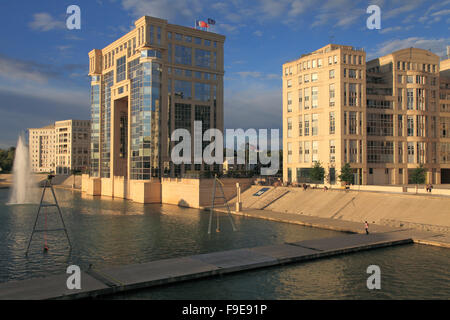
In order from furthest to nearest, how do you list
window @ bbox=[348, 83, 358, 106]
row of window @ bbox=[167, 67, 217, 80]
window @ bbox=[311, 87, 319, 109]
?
1. window @ bbox=[311, 87, 319, 109]
2. row of window @ bbox=[167, 67, 217, 80]
3. window @ bbox=[348, 83, 358, 106]

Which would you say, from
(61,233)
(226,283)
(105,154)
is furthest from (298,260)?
(105,154)

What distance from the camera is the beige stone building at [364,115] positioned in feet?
288

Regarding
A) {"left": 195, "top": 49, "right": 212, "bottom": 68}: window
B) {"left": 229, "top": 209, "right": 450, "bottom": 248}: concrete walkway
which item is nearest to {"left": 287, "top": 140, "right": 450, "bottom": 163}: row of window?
{"left": 195, "top": 49, "right": 212, "bottom": 68}: window

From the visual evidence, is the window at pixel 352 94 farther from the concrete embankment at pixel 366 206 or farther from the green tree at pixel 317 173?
the concrete embankment at pixel 366 206

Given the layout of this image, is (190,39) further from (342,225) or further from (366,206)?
(342,225)

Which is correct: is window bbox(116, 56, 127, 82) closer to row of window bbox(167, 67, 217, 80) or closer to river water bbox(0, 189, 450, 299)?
row of window bbox(167, 67, 217, 80)

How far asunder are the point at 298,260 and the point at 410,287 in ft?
27.8

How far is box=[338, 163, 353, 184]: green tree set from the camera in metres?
81.5

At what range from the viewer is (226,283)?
24828mm

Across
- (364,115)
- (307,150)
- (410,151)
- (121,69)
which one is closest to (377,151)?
(410,151)

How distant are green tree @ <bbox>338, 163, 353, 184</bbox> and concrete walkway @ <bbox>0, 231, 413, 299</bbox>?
145 ft
